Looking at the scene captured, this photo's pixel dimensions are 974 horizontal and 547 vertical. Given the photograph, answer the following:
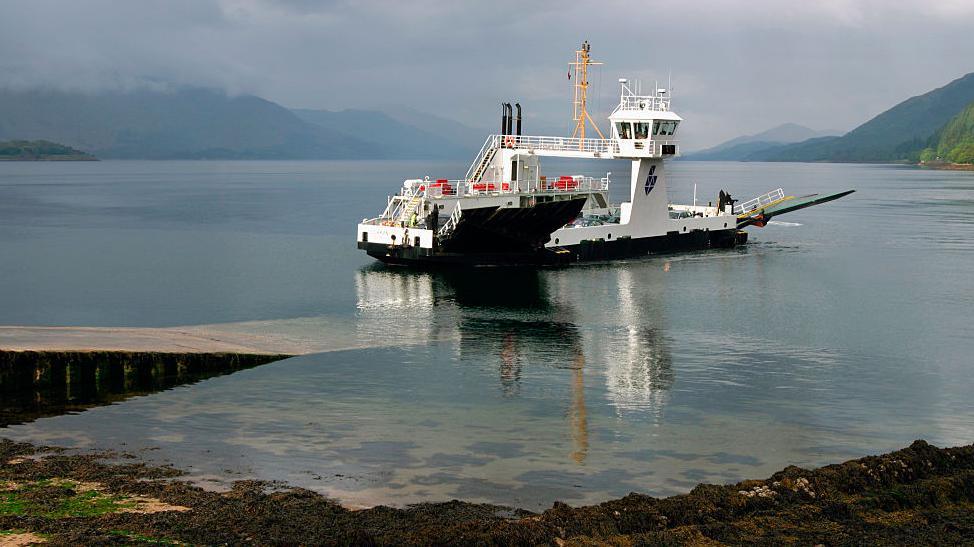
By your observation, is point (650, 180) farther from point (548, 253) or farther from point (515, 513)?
point (515, 513)

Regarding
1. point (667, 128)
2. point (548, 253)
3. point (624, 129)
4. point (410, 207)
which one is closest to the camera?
point (410, 207)

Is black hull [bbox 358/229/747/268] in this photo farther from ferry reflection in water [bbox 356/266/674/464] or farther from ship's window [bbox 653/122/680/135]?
ship's window [bbox 653/122/680/135]

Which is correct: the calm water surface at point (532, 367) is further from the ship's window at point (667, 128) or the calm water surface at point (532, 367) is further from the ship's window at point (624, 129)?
the ship's window at point (624, 129)

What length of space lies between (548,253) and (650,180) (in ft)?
33.6

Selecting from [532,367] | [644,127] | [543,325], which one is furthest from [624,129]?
[532,367]

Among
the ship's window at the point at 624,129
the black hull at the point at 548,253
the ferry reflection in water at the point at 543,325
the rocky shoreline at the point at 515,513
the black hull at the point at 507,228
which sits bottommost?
the rocky shoreline at the point at 515,513

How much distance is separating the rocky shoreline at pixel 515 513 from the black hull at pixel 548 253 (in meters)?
37.4

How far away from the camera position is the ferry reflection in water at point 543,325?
3266cm

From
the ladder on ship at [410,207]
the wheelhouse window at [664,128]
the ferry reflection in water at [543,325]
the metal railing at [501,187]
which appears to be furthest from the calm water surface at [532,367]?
the wheelhouse window at [664,128]

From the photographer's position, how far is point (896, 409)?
98.5ft

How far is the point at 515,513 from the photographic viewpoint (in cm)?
2091

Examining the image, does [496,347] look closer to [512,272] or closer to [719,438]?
[719,438]

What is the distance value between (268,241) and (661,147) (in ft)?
110

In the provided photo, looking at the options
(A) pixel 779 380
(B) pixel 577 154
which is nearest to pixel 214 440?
(A) pixel 779 380
